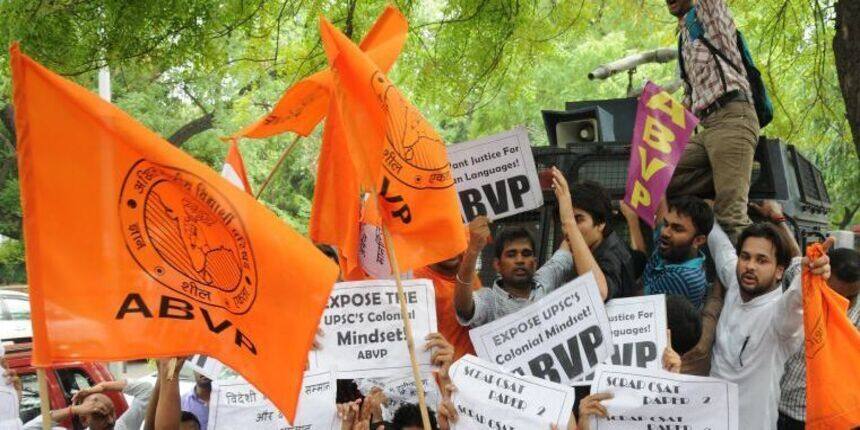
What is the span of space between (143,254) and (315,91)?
6.10ft

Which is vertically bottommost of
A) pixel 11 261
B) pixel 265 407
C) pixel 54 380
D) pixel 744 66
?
pixel 54 380

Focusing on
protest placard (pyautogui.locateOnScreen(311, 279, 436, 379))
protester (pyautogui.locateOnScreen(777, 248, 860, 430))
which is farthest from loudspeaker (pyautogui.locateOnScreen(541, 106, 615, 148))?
protest placard (pyautogui.locateOnScreen(311, 279, 436, 379))

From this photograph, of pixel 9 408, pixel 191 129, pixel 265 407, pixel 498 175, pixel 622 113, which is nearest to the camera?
pixel 265 407

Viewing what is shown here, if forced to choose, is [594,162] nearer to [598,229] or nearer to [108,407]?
[598,229]

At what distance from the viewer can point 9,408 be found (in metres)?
5.54

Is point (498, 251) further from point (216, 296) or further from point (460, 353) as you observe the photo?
point (216, 296)

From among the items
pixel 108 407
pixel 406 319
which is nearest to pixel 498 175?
pixel 406 319

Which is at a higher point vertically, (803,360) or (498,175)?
(498,175)

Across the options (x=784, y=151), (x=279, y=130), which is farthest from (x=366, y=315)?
(x=784, y=151)

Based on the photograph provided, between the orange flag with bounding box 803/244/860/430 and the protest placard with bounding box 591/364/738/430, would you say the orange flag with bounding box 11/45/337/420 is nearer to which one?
the protest placard with bounding box 591/364/738/430

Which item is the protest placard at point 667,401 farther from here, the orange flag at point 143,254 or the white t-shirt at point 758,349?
the orange flag at point 143,254

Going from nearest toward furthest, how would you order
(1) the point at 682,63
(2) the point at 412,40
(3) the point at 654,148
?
(3) the point at 654,148, (1) the point at 682,63, (2) the point at 412,40

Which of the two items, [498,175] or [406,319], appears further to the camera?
[498,175]

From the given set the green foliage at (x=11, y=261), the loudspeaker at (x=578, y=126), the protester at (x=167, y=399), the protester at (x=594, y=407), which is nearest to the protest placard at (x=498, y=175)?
the loudspeaker at (x=578, y=126)
